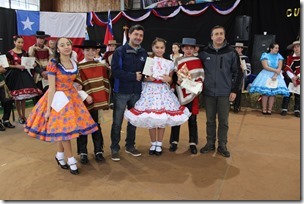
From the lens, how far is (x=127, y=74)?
10.0ft

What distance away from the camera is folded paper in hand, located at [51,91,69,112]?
108 inches

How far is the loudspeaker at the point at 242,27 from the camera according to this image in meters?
6.71

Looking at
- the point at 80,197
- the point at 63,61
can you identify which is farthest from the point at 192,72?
the point at 80,197

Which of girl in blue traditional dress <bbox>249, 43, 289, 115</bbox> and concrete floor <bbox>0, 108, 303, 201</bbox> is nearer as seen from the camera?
concrete floor <bbox>0, 108, 303, 201</bbox>

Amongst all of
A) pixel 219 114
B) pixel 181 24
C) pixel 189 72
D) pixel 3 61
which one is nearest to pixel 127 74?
pixel 189 72

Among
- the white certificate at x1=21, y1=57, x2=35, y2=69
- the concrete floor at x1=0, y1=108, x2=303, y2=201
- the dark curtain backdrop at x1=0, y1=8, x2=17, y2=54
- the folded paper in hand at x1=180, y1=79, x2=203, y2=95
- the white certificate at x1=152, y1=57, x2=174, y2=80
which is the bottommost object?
the concrete floor at x1=0, y1=108, x2=303, y2=201

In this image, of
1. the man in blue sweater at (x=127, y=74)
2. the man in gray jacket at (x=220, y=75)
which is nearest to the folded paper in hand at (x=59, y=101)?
the man in blue sweater at (x=127, y=74)

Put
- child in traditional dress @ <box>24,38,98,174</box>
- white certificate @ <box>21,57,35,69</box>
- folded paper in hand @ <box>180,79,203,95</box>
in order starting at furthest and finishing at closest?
white certificate @ <box>21,57,35,69</box> → folded paper in hand @ <box>180,79,203,95</box> → child in traditional dress @ <box>24,38,98,174</box>

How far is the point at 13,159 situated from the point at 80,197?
142 cm

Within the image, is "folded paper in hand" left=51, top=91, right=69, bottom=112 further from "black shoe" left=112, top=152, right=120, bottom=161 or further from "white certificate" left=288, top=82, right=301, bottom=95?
"white certificate" left=288, top=82, right=301, bottom=95

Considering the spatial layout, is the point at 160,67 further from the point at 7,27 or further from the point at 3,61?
the point at 7,27

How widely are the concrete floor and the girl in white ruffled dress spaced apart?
53 centimetres

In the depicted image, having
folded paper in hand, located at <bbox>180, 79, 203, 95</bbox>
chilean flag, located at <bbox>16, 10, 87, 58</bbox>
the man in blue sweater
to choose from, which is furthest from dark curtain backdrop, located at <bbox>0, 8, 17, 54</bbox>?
folded paper in hand, located at <bbox>180, 79, 203, 95</bbox>

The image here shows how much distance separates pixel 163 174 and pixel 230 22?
5.65m
